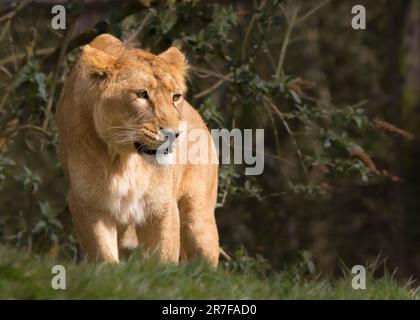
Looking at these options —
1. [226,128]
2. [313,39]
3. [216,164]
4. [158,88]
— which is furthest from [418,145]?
[158,88]

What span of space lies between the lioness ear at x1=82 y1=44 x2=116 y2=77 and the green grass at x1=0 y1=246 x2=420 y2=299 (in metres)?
0.89

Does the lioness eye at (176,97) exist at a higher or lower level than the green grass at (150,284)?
higher

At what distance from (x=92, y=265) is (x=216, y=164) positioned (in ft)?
5.71

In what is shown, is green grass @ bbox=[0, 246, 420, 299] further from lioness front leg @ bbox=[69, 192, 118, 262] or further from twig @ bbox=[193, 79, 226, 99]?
twig @ bbox=[193, 79, 226, 99]

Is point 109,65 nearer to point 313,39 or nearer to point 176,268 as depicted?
point 176,268

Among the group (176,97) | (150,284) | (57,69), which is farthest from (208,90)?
(150,284)

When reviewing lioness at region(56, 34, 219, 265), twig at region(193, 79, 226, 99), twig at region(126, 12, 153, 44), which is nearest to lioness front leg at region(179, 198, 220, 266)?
lioness at region(56, 34, 219, 265)

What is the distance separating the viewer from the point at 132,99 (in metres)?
5.44

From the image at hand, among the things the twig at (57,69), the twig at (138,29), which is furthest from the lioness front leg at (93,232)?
the twig at (138,29)

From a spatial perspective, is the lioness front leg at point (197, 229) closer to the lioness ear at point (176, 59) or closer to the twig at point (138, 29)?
the lioness ear at point (176, 59)

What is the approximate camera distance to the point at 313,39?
14.2 m

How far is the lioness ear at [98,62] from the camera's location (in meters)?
5.54
